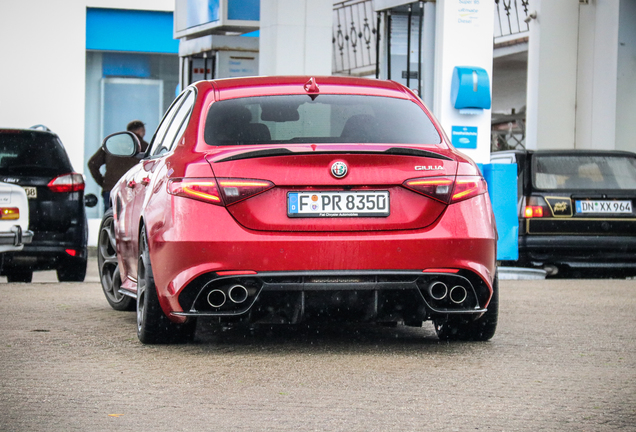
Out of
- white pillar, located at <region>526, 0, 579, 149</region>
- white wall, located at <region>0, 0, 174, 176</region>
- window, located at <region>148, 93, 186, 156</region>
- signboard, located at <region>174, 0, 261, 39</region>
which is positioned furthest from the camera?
white wall, located at <region>0, 0, 174, 176</region>

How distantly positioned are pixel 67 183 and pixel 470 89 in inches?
218

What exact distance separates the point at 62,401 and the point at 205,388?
0.64 m

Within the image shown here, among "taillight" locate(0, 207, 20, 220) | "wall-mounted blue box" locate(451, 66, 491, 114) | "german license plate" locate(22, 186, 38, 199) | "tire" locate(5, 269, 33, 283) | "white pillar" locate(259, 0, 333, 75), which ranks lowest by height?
"tire" locate(5, 269, 33, 283)

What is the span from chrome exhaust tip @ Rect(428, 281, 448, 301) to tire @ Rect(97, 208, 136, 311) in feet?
9.78

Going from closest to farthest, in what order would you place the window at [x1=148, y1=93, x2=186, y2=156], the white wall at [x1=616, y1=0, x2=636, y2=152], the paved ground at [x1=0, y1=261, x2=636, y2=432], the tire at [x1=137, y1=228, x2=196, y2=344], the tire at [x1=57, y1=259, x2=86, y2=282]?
the paved ground at [x1=0, y1=261, x2=636, y2=432], the tire at [x1=137, y1=228, x2=196, y2=344], the window at [x1=148, y1=93, x2=186, y2=156], the tire at [x1=57, y1=259, x2=86, y2=282], the white wall at [x1=616, y1=0, x2=636, y2=152]

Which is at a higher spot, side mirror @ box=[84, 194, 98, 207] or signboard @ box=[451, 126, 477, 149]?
signboard @ box=[451, 126, 477, 149]

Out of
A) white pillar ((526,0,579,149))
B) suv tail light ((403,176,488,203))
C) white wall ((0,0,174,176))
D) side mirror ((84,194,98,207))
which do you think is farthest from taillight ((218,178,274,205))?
white wall ((0,0,174,176))

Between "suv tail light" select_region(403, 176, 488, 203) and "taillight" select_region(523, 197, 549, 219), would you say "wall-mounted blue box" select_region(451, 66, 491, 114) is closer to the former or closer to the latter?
"taillight" select_region(523, 197, 549, 219)

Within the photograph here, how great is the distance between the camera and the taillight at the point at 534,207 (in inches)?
493

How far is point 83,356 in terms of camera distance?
6.00m

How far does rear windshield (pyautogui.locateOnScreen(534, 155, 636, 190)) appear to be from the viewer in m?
12.6

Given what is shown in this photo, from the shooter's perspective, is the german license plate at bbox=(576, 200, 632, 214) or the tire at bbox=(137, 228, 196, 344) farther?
the german license plate at bbox=(576, 200, 632, 214)

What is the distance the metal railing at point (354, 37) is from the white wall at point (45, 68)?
24.1 ft

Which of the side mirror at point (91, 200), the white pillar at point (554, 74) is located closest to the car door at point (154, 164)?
the side mirror at point (91, 200)
